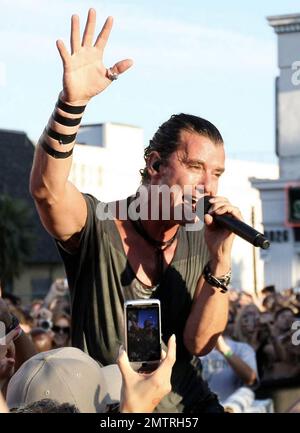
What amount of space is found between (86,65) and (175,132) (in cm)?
67

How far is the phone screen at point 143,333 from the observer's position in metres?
3.33

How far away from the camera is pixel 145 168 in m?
4.33

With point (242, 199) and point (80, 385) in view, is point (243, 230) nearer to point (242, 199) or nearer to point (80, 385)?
point (80, 385)

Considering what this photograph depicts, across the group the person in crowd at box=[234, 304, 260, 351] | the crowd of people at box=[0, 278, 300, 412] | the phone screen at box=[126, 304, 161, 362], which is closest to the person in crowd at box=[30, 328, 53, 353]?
the crowd of people at box=[0, 278, 300, 412]

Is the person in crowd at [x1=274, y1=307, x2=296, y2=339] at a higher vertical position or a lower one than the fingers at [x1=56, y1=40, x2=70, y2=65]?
lower

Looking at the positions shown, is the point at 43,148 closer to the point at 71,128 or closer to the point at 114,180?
the point at 71,128

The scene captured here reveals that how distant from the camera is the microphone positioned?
11.8ft

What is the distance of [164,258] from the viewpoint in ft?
14.0

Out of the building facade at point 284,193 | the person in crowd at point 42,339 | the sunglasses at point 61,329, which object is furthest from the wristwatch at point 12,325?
the building facade at point 284,193

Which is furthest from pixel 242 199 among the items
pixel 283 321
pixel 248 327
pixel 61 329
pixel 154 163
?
pixel 154 163

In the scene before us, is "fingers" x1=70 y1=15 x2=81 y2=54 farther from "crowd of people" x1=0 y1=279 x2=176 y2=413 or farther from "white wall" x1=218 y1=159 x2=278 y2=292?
"white wall" x1=218 y1=159 x2=278 y2=292

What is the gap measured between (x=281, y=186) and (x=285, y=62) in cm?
353
